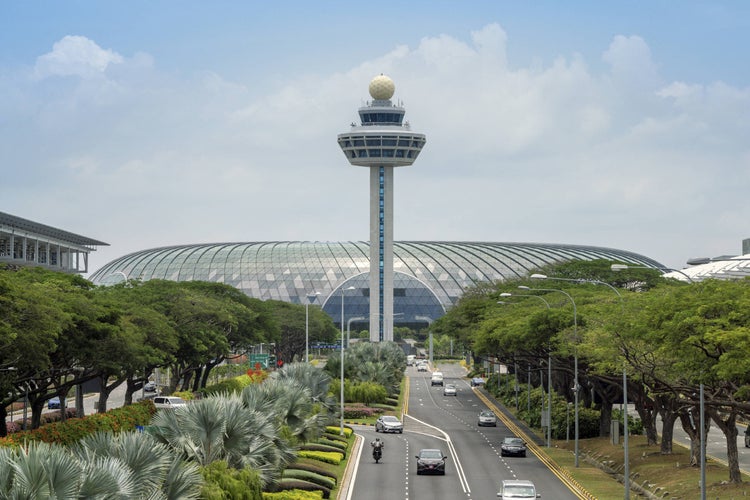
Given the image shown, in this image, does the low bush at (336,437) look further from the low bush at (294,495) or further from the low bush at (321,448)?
the low bush at (294,495)

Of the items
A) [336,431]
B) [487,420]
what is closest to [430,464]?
[336,431]

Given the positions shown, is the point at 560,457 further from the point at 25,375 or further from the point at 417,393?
the point at 417,393

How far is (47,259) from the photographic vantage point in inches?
5684

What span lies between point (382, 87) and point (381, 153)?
11692 millimetres

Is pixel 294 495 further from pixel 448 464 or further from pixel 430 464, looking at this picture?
pixel 448 464

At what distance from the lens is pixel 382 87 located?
193 m

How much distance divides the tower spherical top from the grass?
4751 inches

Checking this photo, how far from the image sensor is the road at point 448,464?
182 feet

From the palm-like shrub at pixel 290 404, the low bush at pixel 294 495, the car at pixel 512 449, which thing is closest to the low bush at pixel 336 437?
the car at pixel 512 449

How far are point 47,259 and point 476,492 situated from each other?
99.6m

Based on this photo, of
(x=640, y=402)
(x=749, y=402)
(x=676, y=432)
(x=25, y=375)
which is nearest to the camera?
(x=749, y=402)

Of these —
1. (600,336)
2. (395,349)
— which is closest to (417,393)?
(395,349)

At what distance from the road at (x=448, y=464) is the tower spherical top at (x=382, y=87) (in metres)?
→ 89.8

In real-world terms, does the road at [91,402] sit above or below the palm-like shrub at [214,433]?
below
